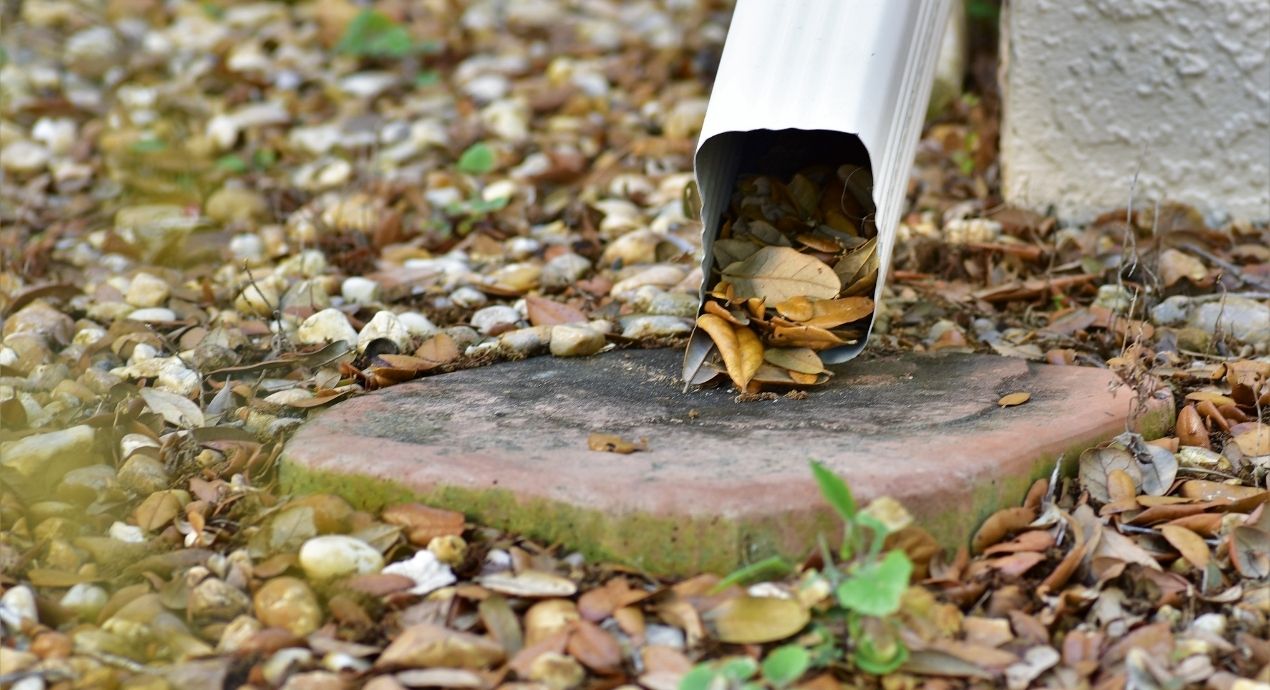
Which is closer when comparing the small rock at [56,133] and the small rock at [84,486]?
the small rock at [84,486]

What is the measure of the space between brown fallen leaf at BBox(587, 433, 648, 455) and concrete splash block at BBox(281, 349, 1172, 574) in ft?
0.05

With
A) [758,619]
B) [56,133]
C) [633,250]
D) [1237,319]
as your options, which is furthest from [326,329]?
[56,133]

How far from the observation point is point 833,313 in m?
1.81

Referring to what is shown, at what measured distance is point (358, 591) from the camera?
150 cm

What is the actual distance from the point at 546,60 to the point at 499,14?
0.42 metres

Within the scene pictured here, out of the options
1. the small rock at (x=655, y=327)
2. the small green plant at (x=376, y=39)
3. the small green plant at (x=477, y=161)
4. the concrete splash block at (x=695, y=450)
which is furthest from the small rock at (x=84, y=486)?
the small green plant at (x=376, y=39)

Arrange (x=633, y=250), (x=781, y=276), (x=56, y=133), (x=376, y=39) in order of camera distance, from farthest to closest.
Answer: (x=376, y=39) → (x=56, y=133) → (x=633, y=250) → (x=781, y=276)

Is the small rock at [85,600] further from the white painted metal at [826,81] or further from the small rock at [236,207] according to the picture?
the small rock at [236,207]

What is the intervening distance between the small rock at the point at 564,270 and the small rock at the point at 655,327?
0.30 meters

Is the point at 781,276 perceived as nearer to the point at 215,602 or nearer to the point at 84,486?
the point at 215,602

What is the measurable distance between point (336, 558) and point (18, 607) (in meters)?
0.36

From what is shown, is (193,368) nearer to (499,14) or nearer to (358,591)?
(358,591)

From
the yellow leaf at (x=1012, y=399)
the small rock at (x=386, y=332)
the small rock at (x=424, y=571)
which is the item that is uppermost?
the yellow leaf at (x=1012, y=399)

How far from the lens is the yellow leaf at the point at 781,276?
1812mm
